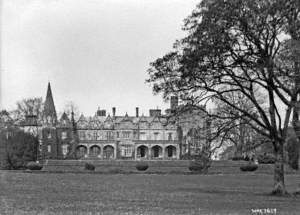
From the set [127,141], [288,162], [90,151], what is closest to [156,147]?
[127,141]

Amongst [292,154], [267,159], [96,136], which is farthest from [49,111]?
[292,154]

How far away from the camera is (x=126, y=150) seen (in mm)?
96188

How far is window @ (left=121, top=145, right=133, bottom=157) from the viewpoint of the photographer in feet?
314

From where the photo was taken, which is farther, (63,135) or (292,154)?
(63,135)

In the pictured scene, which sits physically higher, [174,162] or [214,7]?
[214,7]

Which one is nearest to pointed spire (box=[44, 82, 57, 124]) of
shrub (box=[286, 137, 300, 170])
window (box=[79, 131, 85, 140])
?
window (box=[79, 131, 85, 140])

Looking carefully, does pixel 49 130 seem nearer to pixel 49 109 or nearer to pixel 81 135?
pixel 49 109

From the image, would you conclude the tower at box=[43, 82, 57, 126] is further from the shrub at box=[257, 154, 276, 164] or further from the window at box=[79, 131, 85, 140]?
the shrub at box=[257, 154, 276, 164]

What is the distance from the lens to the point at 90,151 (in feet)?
317

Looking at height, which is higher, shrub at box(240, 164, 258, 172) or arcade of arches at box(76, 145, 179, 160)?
arcade of arches at box(76, 145, 179, 160)

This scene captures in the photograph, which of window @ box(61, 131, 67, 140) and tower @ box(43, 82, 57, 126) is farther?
window @ box(61, 131, 67, 140)

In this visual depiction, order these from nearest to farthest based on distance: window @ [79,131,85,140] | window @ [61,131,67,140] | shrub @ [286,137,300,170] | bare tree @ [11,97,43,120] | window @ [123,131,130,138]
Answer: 1. shrub @ [286,137,300,170]
2. bare tree @ [11,97,43,120]
3. window @ [61,131,67,140]
4. window @ [79,131,85,140]
5. window @ [123,131,130,138]

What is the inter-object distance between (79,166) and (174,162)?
479 inches

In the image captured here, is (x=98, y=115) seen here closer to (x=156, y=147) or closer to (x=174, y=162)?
(x=156, y=147)
